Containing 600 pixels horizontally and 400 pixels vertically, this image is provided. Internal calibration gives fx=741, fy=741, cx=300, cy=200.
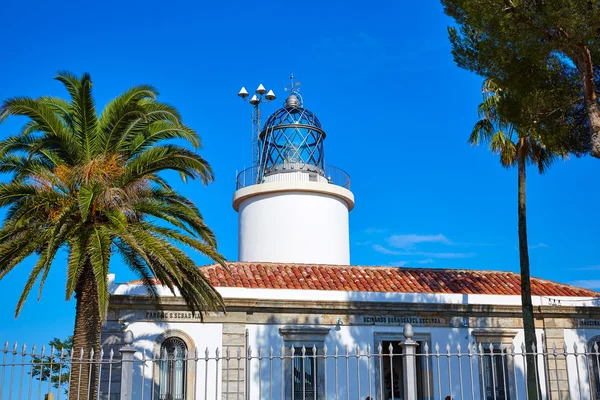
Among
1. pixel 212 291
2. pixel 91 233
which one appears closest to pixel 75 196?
pixel 91 233

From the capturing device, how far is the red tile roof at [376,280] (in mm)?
18266

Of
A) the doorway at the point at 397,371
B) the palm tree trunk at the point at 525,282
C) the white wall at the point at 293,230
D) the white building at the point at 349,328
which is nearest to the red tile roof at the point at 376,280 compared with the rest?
the white building at the point at 349,328

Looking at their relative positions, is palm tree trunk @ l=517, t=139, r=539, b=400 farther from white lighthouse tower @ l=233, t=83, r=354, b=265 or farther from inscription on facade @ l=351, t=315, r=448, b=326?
white lighthouse tower @ l=233, t=83, r=354, b=265

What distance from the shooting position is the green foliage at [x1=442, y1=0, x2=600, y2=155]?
421 inches

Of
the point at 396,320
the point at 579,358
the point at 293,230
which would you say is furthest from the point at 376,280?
the point at 579,358

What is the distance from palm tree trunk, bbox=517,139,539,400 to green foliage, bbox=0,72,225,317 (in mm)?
6964

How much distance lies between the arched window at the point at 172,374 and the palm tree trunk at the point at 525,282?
749cm

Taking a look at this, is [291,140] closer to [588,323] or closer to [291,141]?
[291,141]

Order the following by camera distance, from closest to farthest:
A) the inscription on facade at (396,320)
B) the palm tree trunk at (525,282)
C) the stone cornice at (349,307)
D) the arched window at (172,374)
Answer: the palm tree trunk at (525,282) < the arched window at (172,374) < the stone cornice at (349,307) < the inscription on facade at (396,320)

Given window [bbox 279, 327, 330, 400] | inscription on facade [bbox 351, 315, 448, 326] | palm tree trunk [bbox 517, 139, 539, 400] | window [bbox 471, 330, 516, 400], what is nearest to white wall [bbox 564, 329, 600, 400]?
window [bbox 471, 330, 516, 400]

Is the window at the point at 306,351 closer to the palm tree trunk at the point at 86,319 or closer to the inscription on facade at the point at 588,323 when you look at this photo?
the palm tree trunk at the point at 86,319

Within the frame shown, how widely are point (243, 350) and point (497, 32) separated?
9.07 m

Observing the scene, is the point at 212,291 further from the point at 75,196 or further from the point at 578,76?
the point at 578,76

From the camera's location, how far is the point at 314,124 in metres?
24.1
